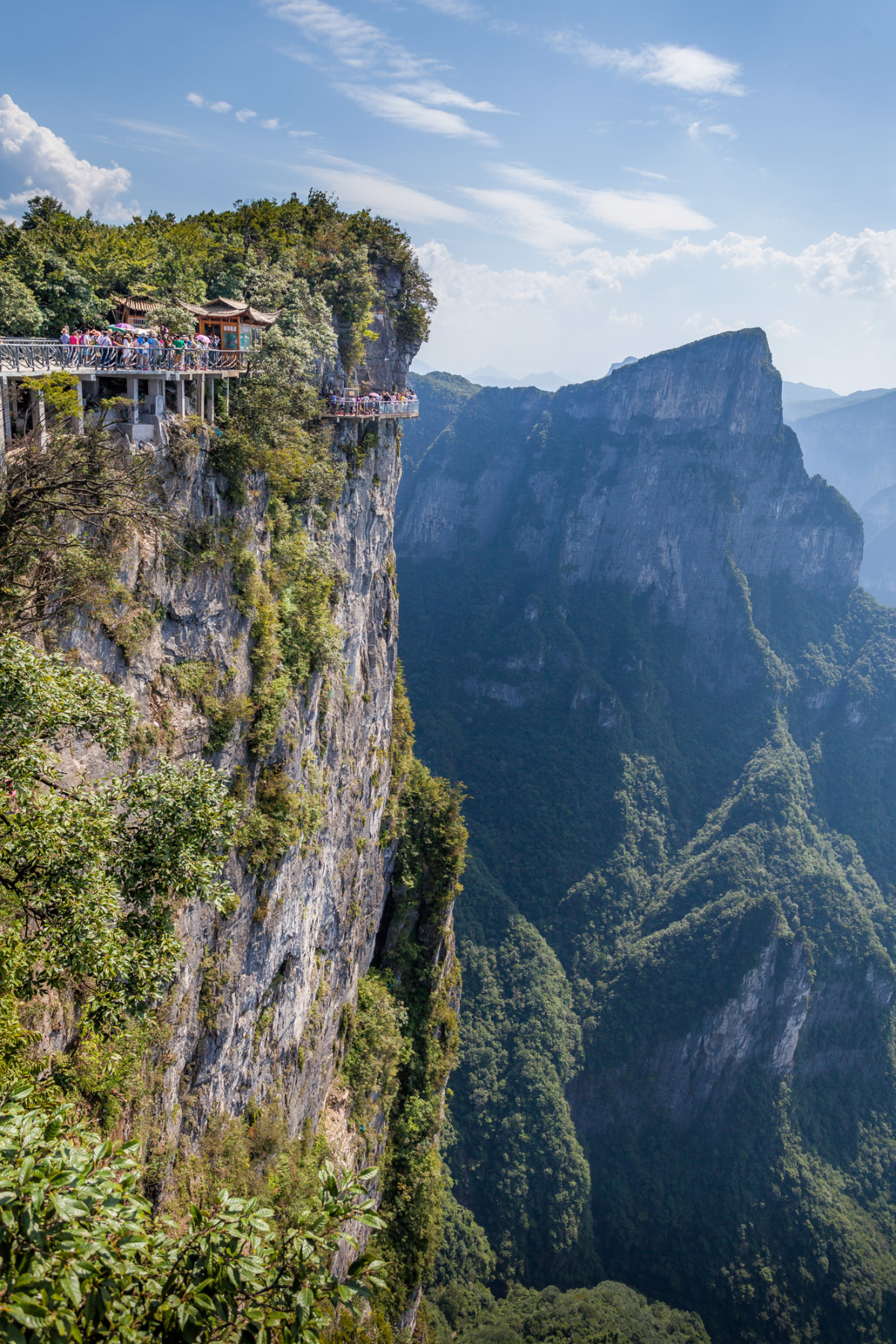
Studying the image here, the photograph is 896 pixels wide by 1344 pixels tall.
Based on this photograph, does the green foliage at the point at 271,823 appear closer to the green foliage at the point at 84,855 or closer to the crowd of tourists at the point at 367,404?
the green foliage at the point at 84,855

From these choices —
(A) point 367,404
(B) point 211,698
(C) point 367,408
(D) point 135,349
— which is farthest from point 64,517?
(C) point 367,408

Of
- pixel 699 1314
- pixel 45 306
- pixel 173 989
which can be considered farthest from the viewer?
pixel 699 1314

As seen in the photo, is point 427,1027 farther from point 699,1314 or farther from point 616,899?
point 616,899

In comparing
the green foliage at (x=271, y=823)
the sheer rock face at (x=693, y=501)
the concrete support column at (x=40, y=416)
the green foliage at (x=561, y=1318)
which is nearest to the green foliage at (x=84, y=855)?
the concrete support column at (x=40, y=416)

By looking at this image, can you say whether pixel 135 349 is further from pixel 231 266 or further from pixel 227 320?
pixel 231 266

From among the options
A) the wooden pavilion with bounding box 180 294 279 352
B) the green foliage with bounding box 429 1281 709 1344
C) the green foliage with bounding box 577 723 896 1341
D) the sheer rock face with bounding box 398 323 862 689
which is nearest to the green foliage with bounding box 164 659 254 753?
the wooden pavilion with bounding box 180 294 279 352

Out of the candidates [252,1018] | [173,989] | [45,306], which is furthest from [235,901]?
[45,306]
